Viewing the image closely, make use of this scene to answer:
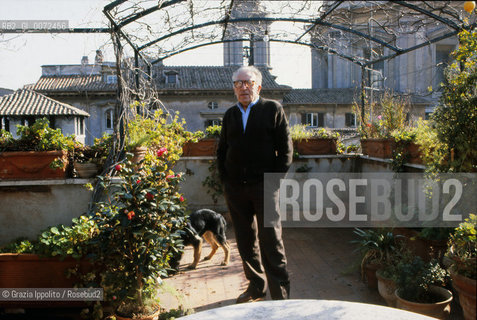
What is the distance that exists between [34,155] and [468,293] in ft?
12.6

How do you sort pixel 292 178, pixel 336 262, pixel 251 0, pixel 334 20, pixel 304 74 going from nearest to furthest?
pixel 336 262, pixel 251 0, pixel 334 20, pixel 292 178, pixel 304 74

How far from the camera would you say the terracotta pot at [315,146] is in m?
6.88

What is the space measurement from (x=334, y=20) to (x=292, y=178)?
2794 millimetres

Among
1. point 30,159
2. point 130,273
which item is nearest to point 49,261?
point 130,273

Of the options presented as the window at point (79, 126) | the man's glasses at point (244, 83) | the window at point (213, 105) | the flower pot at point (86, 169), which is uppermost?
the window at point (213, 105)

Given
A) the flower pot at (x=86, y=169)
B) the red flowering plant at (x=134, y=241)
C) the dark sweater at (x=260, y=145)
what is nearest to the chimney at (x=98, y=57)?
the flower pot at (x=86, y=169)

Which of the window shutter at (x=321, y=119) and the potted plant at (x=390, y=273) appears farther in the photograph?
the window shutter at (x=321, y=119)

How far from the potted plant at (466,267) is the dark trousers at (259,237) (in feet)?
3.93

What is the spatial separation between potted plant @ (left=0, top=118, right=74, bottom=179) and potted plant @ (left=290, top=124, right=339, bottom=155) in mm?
4043

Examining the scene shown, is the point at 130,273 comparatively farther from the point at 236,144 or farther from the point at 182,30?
the point at 182,30

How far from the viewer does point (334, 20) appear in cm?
653

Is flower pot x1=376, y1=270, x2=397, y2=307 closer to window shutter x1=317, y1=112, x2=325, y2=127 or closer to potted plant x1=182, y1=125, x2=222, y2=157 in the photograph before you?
potted plant x1=182, y1=125, x2=222, y2=157

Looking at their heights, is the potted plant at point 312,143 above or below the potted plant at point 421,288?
above

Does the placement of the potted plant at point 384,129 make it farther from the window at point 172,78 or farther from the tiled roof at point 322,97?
the window at point 172,78
